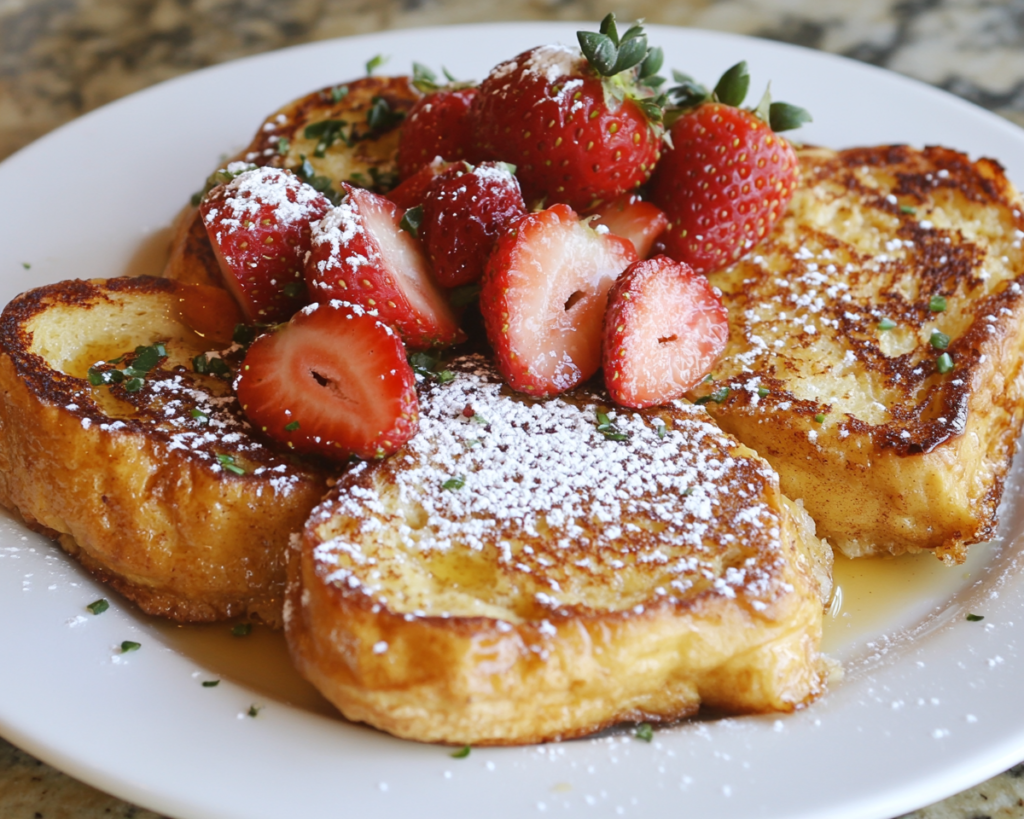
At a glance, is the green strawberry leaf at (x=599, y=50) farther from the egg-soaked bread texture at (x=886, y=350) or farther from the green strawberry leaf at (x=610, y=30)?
the egg-soaked bread texture at (x=886, y=350)

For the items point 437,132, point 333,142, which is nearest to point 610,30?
point 437,132

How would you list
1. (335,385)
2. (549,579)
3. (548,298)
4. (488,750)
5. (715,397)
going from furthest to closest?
(715,397)
(548,298)
(335,385)
(549,579)
(488,750)

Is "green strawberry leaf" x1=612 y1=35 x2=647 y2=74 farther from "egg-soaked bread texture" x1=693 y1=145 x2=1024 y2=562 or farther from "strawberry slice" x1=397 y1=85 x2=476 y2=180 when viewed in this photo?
"egg-soaked bread texture" x1=693 y1=145 x2=1024 y2=562

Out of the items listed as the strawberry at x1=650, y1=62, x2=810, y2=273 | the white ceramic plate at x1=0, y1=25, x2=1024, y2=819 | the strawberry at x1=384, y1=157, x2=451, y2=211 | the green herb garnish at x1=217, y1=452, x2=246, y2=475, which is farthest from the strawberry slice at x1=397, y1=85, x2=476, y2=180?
the white ceramic plate at x1=0, y1=25, x2=1024, y2=819

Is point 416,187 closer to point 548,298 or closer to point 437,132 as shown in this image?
point 437,132

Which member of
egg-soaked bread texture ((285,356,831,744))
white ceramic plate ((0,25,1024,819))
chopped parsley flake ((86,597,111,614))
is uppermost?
egg-soaked bread texture ((285,356,831,744))

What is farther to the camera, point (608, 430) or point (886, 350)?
point (886, 350)

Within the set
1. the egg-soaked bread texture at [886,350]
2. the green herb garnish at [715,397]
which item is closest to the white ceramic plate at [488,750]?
the egg-soaked bread texture at [886,350]
